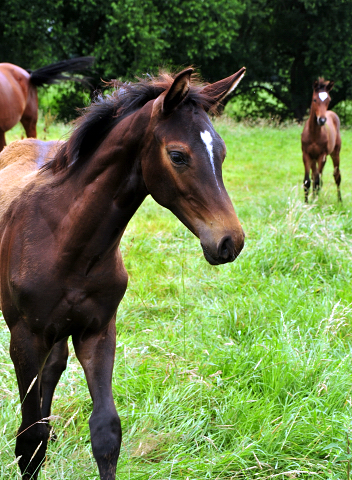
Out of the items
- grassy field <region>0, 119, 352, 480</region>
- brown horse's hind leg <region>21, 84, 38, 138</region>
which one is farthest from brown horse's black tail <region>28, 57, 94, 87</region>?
grassy field <region>0, 119, 352, 480</region>

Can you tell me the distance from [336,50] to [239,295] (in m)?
20.9

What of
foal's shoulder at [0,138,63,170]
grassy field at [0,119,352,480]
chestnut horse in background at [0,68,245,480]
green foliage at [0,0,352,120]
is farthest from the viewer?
green foliage at [0,0,352,120]

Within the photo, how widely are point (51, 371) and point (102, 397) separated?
1.98ft

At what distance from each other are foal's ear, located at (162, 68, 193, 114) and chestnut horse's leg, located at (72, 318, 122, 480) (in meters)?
0.95

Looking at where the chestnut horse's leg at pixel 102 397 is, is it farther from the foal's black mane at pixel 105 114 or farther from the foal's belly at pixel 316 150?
the foal's belly at pixel 316 150

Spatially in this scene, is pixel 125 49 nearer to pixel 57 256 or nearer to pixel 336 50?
pixel 336 50

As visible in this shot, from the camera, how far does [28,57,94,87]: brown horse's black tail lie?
7289 millimetres

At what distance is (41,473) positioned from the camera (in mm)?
2021

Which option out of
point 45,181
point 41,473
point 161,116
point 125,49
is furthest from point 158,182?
point 125,49

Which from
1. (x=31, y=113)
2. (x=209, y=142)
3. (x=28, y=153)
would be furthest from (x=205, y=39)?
(x=209, y=142)

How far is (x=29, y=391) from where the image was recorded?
192cm

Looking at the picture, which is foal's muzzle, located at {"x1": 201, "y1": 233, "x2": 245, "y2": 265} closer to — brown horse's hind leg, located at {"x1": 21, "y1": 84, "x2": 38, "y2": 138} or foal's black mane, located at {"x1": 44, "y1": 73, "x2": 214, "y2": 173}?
foal's black mane, located at {"x1": 44, "y1": 73, "x2": 214, "y2": 173}

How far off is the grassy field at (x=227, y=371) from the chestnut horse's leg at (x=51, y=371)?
0.13 m

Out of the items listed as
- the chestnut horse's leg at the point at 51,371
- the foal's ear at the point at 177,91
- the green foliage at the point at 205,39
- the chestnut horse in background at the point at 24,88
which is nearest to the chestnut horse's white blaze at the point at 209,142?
the foal's ear at the point at 177,91
